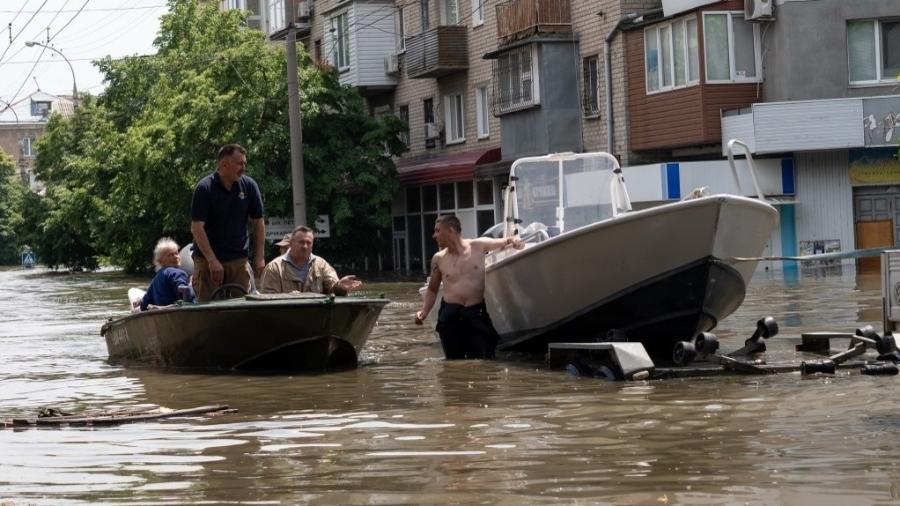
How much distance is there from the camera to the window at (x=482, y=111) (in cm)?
4219

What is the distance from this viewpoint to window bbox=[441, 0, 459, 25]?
43719 millimetres

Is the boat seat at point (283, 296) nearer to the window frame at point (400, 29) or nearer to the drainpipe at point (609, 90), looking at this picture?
the drainpipe at point (609, 90)

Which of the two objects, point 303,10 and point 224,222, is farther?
point 303,10

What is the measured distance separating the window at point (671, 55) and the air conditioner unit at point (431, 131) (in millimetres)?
11390

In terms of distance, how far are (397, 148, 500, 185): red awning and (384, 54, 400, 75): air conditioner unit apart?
115 inches

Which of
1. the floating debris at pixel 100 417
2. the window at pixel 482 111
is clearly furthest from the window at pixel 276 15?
the floating debris at pixel 100 417

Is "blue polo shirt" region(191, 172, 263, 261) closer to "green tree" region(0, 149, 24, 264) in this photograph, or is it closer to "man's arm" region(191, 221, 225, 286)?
"man's arm" region(191, 221, 225, 286)

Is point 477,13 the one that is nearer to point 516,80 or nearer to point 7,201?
point 516,80

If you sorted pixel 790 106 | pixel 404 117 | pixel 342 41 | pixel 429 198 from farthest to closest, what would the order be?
1. pixel 342 41
2. pixel 404 117
3. pixel 429 198
4. pixel 790 106

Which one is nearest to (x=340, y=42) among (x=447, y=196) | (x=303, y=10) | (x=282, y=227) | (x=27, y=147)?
(x=303, y=10)

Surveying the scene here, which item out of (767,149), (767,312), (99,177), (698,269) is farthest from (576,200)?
(99,177)

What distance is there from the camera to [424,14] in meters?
45.6

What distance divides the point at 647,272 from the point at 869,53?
2145cm

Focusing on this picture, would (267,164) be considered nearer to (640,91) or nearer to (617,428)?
(640,91)
